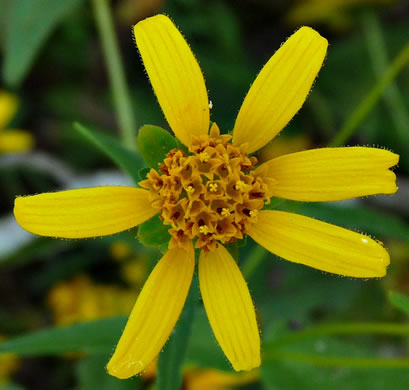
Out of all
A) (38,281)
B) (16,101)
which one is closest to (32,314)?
(38,281)

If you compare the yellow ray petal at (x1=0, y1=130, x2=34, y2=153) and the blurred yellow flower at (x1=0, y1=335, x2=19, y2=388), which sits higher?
the yellow ray petal at (x1=0, y1=130, x2=34, y2=153)

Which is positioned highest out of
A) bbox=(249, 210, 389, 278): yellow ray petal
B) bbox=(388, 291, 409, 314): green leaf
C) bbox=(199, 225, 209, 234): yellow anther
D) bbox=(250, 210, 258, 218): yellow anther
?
bbox=(250, 210, 258, 218): yellow anther

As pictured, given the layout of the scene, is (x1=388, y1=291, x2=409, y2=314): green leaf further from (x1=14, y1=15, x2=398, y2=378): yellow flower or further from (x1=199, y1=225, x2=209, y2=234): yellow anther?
(x1=199, y1=225, x2=209, y2=234): yellow anther

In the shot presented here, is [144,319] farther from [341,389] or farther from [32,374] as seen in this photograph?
[32,374]

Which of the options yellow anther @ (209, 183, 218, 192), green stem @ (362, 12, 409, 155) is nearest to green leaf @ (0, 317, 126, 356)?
yellow anther @ (209, 183, 218, 192)

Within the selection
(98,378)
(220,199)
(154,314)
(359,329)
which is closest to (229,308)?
(154,314)

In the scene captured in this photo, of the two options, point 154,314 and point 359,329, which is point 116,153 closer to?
point 154,314

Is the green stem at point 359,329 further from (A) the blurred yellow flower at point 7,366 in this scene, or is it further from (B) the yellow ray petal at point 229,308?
(A) the blurred yellow flower at point 7,366

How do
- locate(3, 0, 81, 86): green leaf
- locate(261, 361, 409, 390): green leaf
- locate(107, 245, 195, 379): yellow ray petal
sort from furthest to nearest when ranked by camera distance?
locate(3, 0, 81, 86): green leaf → locate(261, 361, 409, 390): green leaf → locate(107, 245, 195, 379): yellow ray petal
